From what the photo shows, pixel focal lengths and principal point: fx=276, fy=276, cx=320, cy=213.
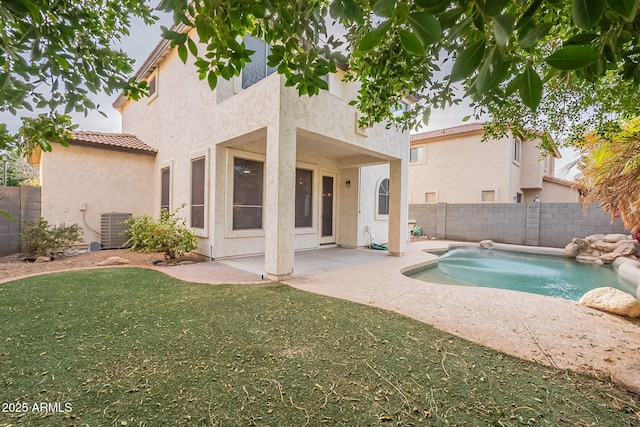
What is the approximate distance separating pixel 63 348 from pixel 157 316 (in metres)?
1.01

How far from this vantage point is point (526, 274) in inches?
339

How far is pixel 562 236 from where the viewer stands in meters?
12.2

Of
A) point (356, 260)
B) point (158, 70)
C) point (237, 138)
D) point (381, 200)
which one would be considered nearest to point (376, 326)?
point (356, 260)

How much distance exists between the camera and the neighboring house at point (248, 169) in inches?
232

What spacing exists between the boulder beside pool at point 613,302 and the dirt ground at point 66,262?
8506 millimetres

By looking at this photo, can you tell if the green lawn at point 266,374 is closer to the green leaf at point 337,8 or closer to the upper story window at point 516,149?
the green leaf at point 337,8

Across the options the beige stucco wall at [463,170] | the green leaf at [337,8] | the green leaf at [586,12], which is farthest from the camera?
the beige stucco wall at [463,170]

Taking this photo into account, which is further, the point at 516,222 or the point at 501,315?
the point at 516,222

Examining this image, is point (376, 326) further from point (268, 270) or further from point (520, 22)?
point (520, 22)

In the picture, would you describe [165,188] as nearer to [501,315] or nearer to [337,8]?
[337,8]

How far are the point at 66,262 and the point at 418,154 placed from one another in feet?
65.8

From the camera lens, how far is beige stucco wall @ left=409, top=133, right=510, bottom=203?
661 inches

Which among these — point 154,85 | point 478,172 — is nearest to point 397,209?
point 154,85

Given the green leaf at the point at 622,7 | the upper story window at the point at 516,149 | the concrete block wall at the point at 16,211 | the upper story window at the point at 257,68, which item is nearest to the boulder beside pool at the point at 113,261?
the concrete block wall at the point at 16,211
